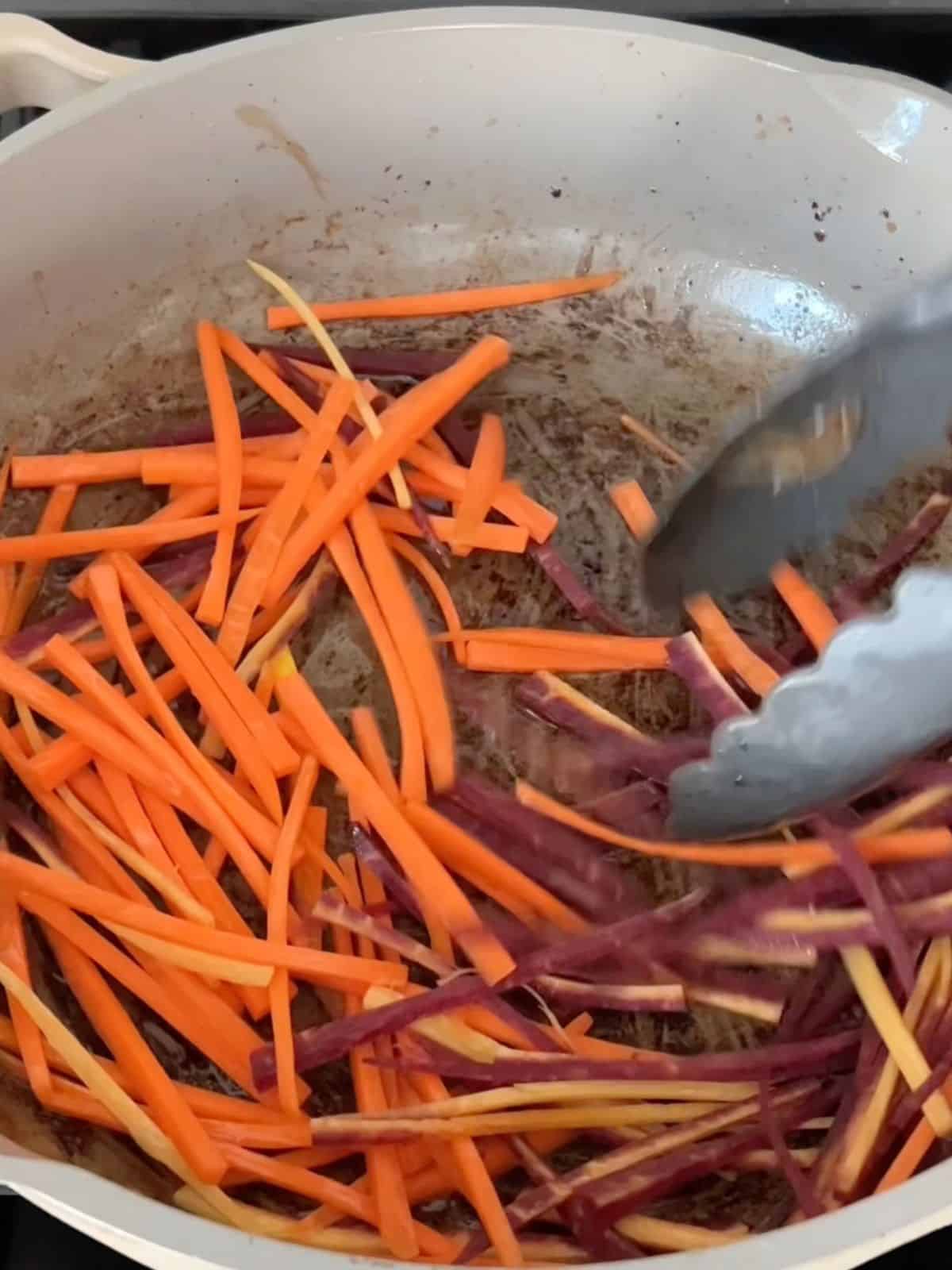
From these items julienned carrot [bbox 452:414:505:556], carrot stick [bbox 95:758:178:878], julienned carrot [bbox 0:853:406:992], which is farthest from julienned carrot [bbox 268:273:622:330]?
Answer: julienned carrot [bbox 0:853:406:992]

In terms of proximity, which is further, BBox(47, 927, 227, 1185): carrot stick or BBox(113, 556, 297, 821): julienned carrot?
BBox(113, 556, 297, 821): julienned carrot

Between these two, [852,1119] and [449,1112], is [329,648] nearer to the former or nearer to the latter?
[449,1112]

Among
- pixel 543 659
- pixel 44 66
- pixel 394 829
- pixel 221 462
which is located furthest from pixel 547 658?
pixel 44 66

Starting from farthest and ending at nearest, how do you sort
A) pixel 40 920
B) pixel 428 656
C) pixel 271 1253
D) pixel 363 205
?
pixel 363 205, pixel 428 656, pixel 40 920, pixel 271 1253

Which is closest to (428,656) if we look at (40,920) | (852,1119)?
(40,920)

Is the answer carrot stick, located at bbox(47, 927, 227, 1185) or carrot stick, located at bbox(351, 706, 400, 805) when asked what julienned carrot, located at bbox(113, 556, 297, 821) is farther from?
carrot stick, located at bbox(47, 927, 227, 1185)

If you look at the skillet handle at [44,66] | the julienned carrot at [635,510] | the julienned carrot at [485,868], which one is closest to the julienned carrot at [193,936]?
the julienned carrot at [485,868]
